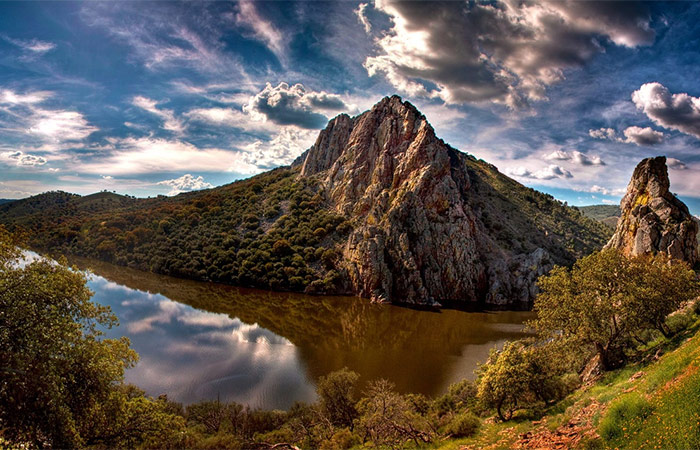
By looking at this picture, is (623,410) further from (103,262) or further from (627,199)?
(103,262)

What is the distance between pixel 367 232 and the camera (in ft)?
228

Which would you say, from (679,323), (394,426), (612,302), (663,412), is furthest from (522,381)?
(663,412)

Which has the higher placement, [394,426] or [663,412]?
[663,412]

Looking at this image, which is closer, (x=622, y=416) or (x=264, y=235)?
(x=622, y=416)

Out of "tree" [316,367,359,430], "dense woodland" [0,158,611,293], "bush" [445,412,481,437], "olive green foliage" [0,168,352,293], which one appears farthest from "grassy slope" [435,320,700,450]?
"olive green foliage" [0,168,352,293]

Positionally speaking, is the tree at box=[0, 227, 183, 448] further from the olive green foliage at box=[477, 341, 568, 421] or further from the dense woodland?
the dense woodland

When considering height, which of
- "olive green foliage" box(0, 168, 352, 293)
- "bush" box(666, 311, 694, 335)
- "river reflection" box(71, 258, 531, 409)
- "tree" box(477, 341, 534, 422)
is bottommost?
"river reflection" box(71, 258, 531, 409)

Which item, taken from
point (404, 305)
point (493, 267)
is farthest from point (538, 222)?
point (404, 305)

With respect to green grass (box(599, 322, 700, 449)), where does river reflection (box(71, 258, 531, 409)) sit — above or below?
below

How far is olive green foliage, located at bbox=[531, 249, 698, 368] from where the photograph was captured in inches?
703

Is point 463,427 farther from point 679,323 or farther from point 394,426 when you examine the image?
point 679,323

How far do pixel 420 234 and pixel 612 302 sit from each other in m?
52.7

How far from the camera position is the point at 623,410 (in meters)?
10.7

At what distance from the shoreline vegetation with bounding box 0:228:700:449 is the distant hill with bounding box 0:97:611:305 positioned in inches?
1673
